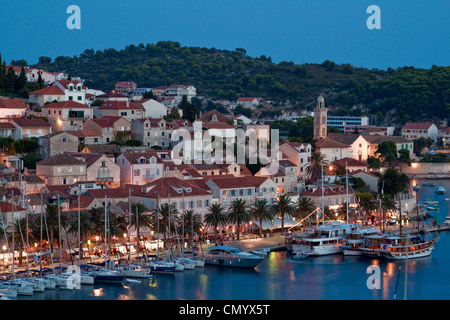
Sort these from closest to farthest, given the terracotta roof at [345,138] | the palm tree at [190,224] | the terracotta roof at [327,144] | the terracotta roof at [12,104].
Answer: the palm tree at [190,224] → the terracotta roof at [12,104] → the terracotta roof at [327,144] → the terracotta roof at [345,138]

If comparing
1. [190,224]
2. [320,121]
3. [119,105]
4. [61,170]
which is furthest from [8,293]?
[320,121]

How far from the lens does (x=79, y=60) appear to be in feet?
538

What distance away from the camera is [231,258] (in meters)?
40.0

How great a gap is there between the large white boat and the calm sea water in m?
0.65

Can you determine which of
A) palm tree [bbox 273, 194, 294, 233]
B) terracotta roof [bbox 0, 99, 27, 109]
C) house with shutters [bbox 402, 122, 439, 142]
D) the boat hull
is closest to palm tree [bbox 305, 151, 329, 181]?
palm tree [bbox 273, 194, 294, 233]

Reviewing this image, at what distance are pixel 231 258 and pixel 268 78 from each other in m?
103

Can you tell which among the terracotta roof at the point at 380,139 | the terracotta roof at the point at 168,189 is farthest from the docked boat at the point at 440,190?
the terracotta roof at the point at 168,189

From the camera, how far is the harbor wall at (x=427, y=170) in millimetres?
82688

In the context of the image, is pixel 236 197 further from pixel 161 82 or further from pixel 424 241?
pixel 161 82

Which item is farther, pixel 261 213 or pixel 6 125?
pixel 6 125

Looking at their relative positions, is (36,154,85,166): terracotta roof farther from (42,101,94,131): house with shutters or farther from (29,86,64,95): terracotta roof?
(29,86,64,95): terracotta roof

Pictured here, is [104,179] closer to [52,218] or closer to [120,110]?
[52,218]

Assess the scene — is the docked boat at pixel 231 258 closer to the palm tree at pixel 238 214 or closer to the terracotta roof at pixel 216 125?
the palm tree at pixel 238 214
